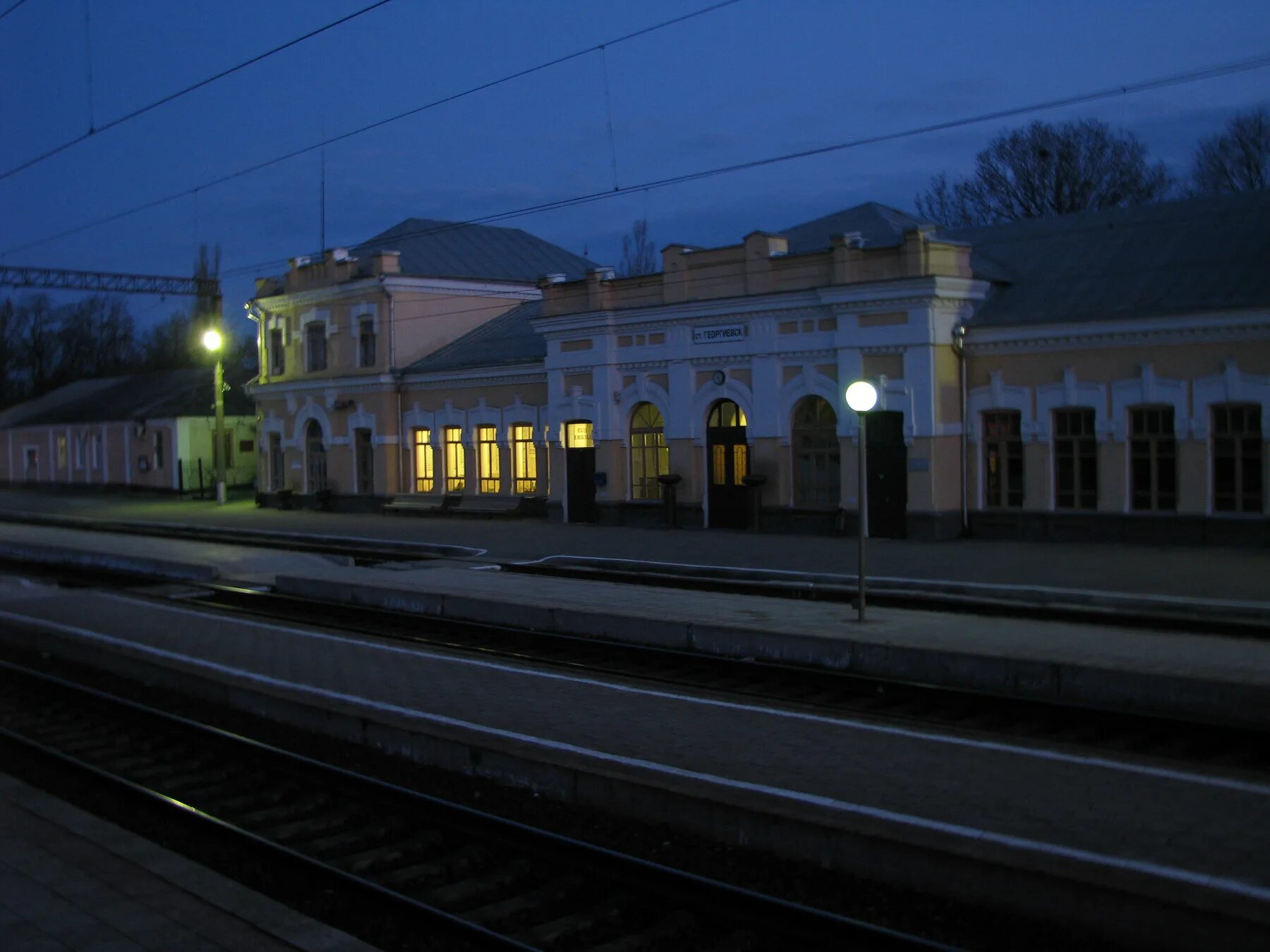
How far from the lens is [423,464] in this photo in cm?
3300

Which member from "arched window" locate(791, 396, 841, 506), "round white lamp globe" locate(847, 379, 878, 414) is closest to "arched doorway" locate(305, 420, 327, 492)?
"arched window" locate(791, 396, 841, 506)

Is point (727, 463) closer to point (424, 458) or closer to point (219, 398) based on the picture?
point (424, 458)

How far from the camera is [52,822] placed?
6.55 m

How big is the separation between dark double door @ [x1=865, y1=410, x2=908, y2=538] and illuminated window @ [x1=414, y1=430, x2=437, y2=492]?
1417cm

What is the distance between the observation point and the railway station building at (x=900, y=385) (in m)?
19.2

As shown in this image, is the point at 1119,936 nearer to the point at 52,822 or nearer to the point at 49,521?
the point at 52,822

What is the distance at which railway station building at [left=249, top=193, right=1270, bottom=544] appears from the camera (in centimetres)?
1919

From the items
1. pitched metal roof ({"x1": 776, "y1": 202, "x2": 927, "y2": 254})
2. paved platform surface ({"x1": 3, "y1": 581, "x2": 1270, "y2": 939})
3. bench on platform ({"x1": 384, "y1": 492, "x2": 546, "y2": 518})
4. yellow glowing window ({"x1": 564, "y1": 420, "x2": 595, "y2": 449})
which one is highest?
→ pitched metal roof ({"x1": 776, "y1": 202, "x2": 927, "y2": 254})

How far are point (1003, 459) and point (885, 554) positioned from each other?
3.32 meters

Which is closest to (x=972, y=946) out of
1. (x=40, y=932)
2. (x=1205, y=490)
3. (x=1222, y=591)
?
(x=40, y=932)

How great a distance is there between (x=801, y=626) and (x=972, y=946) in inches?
280

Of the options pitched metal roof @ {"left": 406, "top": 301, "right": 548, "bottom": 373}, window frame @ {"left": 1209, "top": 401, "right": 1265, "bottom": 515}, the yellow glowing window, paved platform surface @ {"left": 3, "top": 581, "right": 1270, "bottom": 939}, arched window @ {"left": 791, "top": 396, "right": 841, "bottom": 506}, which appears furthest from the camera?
pitched metal roof @ {"left": 406, "top": 301, "right": 548, "bottom": 373}

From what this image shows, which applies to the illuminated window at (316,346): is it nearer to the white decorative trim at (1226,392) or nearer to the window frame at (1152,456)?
the window frame at (1152,456)

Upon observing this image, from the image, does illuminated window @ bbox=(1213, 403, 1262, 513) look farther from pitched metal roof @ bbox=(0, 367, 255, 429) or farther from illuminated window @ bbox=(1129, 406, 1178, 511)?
pitched metal roof @ bbox=(0, 367, 255, 429)
